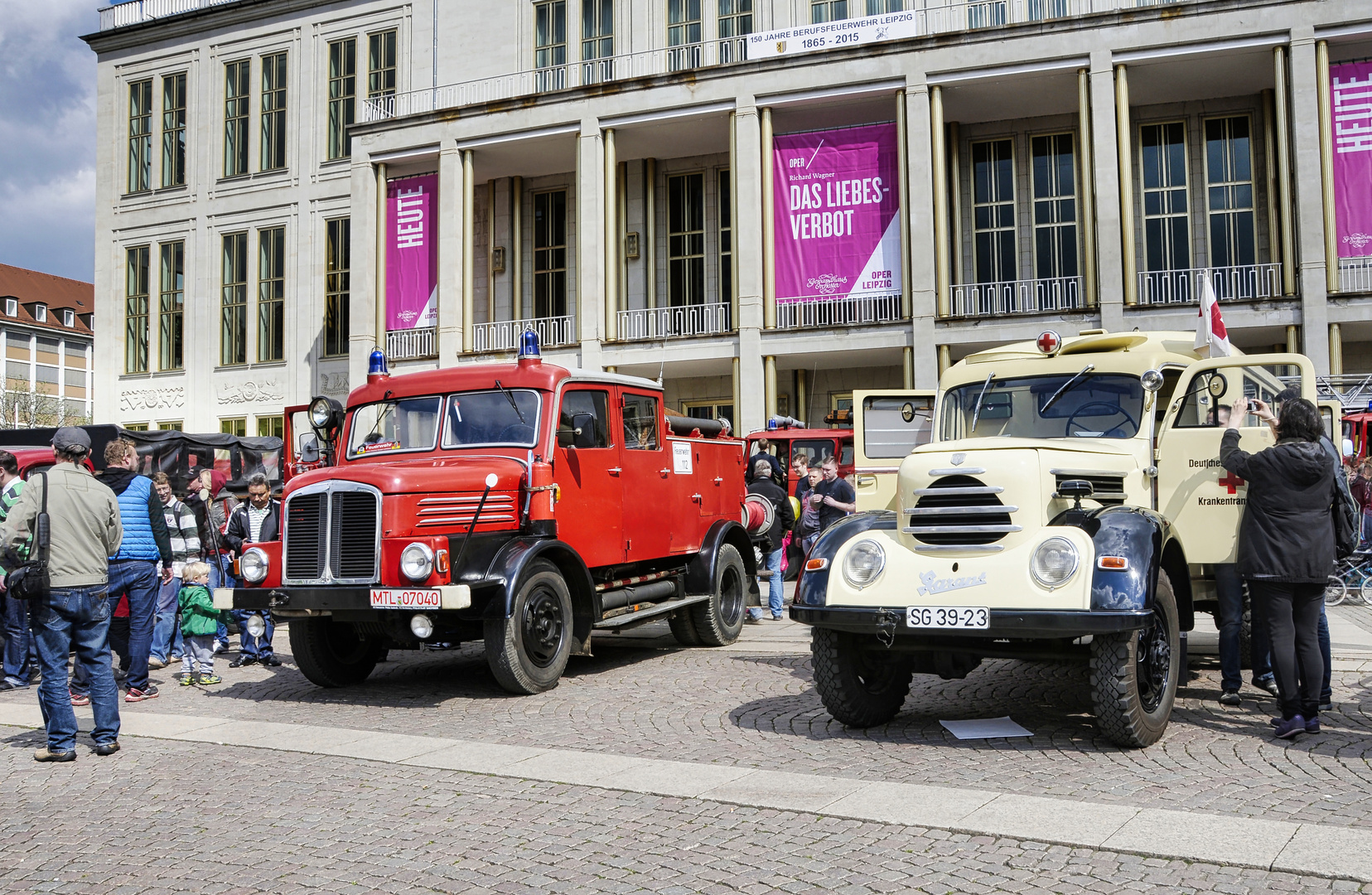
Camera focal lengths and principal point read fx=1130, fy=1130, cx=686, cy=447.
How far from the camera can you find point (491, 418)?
9117mm

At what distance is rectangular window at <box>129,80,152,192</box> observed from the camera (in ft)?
124

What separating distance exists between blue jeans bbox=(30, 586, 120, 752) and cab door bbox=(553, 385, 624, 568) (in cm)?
324

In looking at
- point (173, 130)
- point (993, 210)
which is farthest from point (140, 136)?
point (993, 210)

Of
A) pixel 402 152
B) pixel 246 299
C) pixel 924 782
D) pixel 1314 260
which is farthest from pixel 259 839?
pixel 246 299

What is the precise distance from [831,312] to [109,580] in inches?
810

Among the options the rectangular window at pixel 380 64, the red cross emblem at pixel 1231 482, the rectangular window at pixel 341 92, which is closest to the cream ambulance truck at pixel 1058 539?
the red cross emblem at pixel 1231 482

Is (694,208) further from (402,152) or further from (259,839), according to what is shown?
(259,839)

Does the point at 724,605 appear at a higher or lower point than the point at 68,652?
lower

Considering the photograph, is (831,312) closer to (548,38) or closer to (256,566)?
(548,38)

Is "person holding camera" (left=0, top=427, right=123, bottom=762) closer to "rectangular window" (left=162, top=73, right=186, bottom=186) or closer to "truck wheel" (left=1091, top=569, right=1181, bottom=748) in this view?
"truck wheel" (left=1091, top=569, right=1181, bottom=748)

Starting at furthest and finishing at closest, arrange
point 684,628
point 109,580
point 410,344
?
point 410,344
point 684,628
point 109,580

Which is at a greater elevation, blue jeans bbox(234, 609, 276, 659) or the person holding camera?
the person holding camera

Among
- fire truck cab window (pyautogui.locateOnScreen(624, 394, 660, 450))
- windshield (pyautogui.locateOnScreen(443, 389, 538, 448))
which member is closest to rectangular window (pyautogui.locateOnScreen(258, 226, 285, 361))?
fire truck cab window (pyautogui.locateOnScreen(624, 394, 660, 450))

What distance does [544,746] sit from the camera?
6711mm
